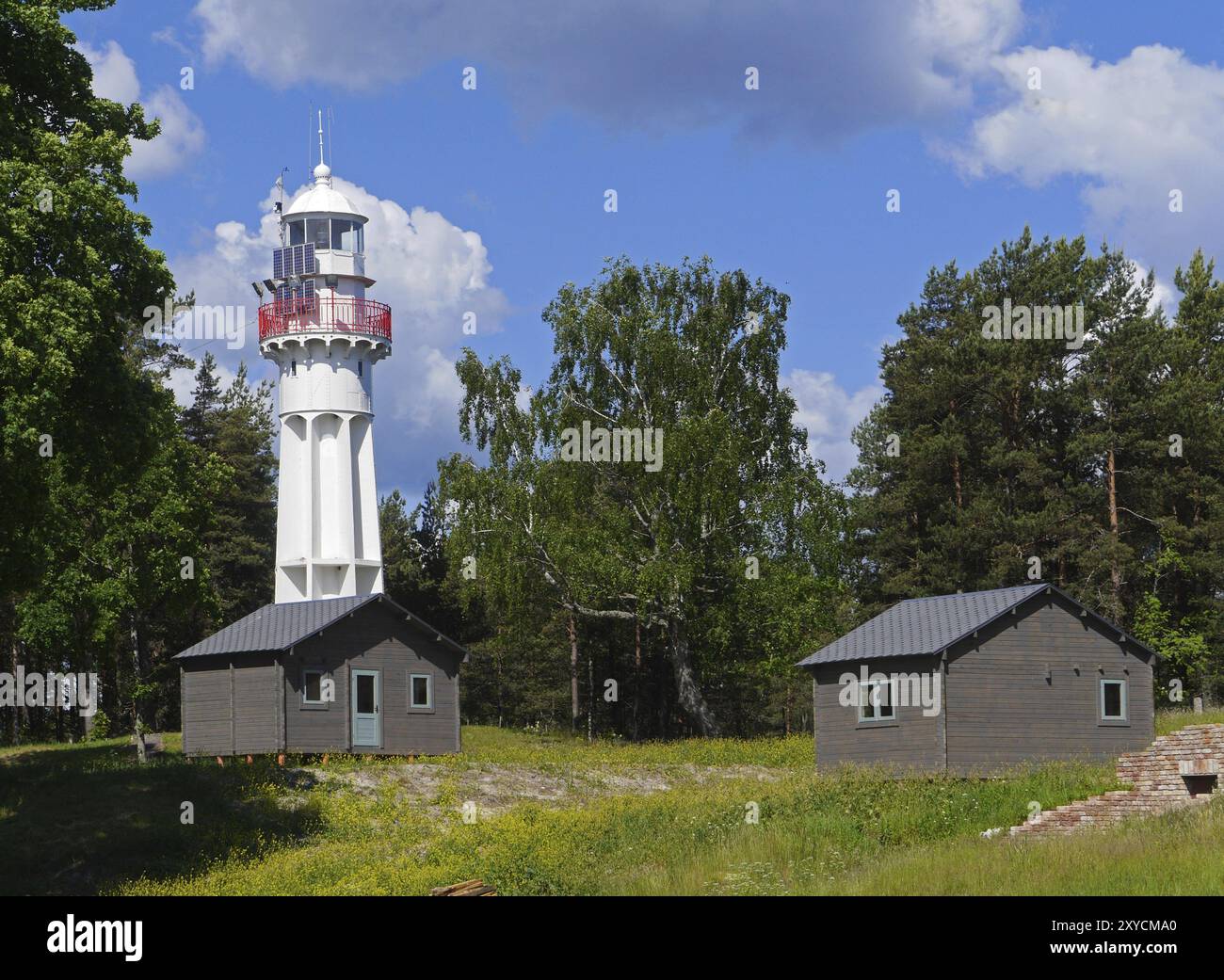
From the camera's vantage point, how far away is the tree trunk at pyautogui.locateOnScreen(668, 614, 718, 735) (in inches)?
2253

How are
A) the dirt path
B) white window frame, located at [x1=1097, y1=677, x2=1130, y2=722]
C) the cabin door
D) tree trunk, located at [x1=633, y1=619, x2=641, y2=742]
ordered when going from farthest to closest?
tree trunk, located at [x1=633, y1=619, x2=641, y2=742] < the cabin door < white window frame, located at [x1=1097, y1=677, x2=1130, y2=722] < the dirt path

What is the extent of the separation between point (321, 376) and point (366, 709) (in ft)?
38.7

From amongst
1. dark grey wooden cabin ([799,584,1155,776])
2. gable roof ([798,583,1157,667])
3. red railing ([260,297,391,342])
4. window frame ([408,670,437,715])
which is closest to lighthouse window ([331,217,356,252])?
red railing ([260,297,391,342])

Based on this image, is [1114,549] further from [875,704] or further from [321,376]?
[321,376]

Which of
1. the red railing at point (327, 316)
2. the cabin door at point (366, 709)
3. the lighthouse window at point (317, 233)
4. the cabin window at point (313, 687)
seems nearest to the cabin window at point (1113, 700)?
the cabin door at point (366, 709)

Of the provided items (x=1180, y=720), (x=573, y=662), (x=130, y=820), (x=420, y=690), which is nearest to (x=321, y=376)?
(x=420, y=690)

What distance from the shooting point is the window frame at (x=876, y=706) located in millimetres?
40406

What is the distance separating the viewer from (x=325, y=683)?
43344 mm

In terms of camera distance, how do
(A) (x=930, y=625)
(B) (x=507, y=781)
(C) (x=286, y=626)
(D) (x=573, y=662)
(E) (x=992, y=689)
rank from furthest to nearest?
(D) (x=573, y=662) → (C) (x=286, y=626) → (A) (x=930, y=625) → (E) (x=992, y=689) → (B) (x=507, y=781)

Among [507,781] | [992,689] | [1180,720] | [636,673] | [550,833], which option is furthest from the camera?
[636,673]

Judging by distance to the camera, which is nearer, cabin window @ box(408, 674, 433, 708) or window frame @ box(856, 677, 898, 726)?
window frame @ box(856, 677, 898, 726)

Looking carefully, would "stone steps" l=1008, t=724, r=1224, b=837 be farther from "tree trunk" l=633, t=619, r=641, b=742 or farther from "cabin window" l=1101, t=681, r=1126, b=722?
"tree trunk" l=633, t=619, r=641, b=742
